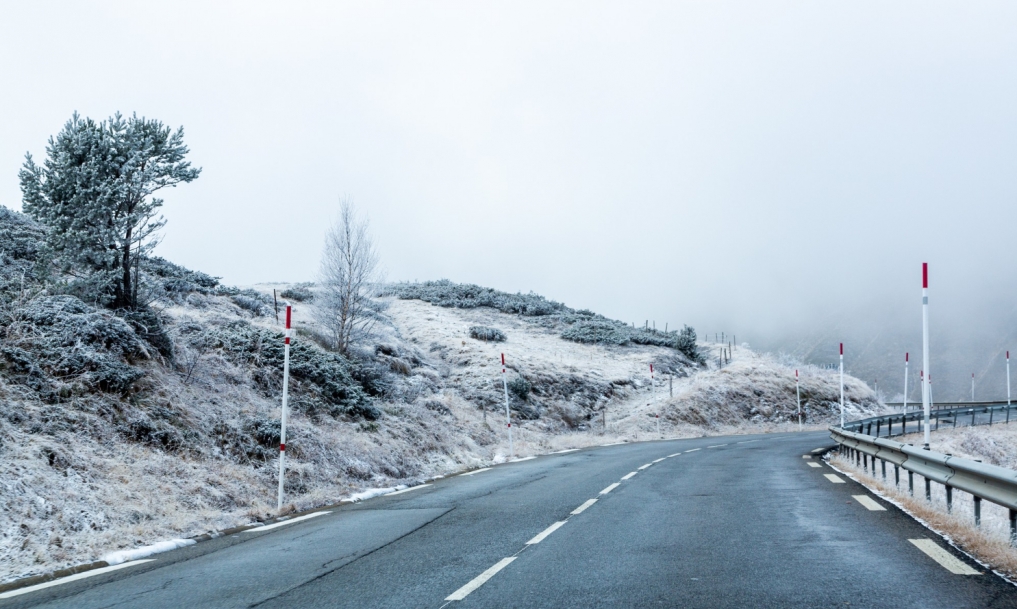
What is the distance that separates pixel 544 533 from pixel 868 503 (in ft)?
16.5

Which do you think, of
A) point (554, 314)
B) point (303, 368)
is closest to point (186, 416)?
point (303, 368)

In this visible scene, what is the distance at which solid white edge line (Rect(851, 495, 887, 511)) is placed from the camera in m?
9.70

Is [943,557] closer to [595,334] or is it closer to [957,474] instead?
[957,474]

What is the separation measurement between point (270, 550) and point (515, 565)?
9.91 feet

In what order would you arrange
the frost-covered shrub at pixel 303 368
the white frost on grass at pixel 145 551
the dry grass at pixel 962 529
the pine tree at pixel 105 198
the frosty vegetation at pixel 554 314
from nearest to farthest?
the dry grass at pixel 962 529, the white frost on grass at pixel 145 551, the pine tree at pixel 105 198, the frost-covered shrub at pixel 303 368, the frosty vegetation at pixel 554 314

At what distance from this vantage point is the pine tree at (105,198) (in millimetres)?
15312

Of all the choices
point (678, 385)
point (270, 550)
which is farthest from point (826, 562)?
point (678, 385)

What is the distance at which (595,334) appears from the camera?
189 feet

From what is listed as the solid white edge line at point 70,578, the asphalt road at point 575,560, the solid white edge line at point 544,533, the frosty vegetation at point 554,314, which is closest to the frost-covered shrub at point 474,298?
the frosty vegetation at point 554,314

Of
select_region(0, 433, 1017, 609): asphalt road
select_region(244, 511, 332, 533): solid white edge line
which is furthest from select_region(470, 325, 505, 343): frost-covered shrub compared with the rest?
select_region(244, 511, 332, 533): solid white edge line

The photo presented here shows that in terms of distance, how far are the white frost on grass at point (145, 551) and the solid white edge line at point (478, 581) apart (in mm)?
4037

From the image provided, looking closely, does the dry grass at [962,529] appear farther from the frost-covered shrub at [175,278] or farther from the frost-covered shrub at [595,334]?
the frost-covered shrub at [595,334]

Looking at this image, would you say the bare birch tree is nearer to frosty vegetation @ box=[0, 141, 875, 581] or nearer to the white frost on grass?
frosty vegetation @ box=[0, 141, 875, 581]

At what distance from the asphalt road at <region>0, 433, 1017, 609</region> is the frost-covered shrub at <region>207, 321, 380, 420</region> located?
729cm
